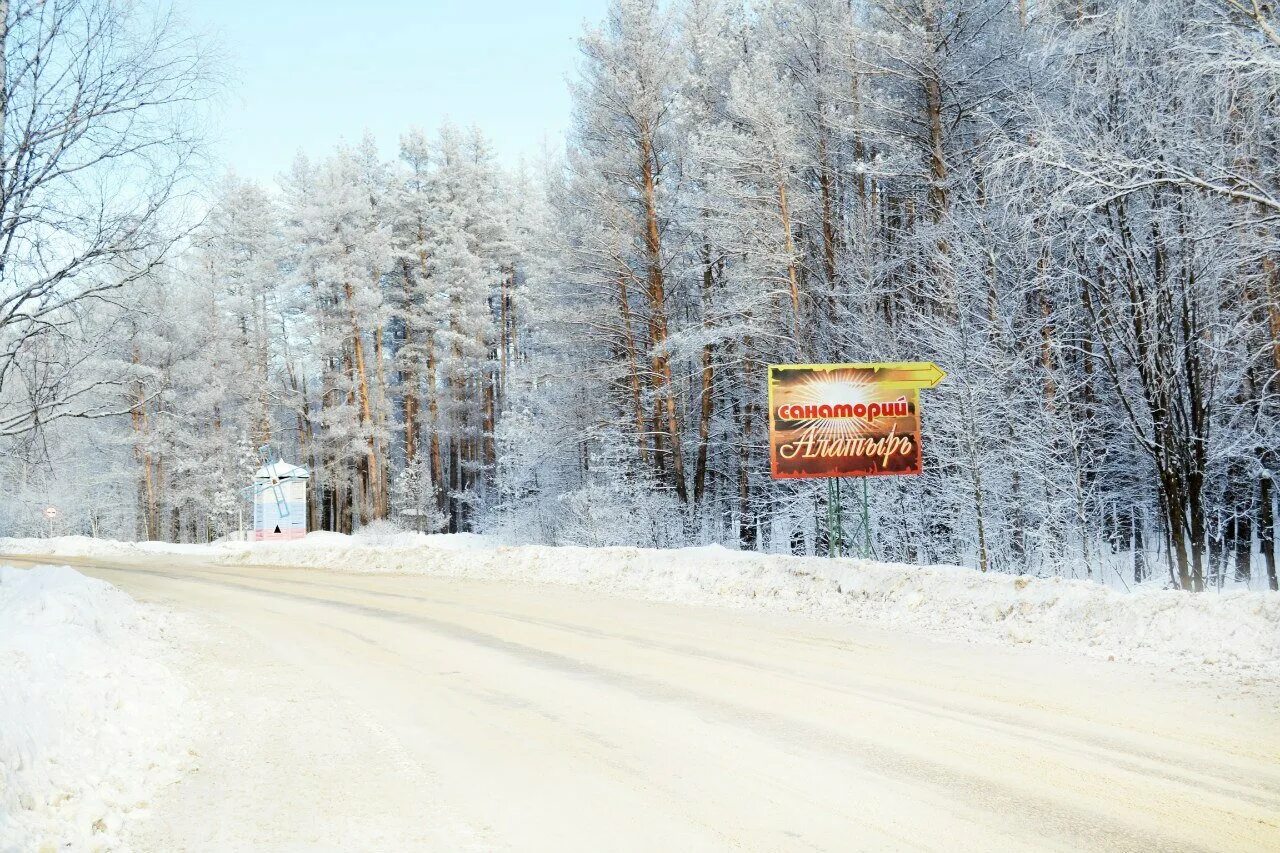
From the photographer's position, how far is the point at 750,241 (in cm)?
1986

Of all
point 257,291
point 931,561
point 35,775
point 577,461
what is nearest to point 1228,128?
point 931,561

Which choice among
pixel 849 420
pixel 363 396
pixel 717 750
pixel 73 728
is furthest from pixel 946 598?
pixel 363 396

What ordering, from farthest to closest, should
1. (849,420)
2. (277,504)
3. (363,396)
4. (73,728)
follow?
(363,396), (277,504), (849,420), (73,728)

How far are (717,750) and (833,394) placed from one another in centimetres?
909

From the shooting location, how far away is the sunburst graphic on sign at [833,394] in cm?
1326

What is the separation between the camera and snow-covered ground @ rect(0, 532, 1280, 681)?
23.6 feet

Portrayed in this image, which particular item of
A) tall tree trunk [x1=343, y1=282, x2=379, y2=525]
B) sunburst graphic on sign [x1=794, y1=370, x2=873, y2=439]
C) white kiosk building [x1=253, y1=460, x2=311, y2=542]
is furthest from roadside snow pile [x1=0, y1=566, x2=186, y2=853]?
tall tree trunk [x1=343, y1=282, x2=379, y2=525]

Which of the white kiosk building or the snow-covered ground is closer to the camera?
the snow-covered ground

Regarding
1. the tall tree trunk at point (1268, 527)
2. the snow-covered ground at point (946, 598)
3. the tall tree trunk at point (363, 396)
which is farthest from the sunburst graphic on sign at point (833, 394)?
the tall tree trunk at point (363, 396)

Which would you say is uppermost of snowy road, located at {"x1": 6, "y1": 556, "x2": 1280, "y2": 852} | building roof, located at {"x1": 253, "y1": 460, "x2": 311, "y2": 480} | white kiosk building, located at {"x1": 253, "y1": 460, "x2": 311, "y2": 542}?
building roof, located at {"x1": 253, "y1": 460, "x2": 311, "y2": 480}

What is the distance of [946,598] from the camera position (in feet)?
31.9

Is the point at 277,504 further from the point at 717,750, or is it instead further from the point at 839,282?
the point at 717,750

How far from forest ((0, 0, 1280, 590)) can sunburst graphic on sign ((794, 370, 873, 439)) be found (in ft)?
7.90

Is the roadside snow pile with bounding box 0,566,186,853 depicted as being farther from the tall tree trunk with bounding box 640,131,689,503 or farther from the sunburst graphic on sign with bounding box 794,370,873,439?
the tall tree trunk with bounding box 640,131,689,503
